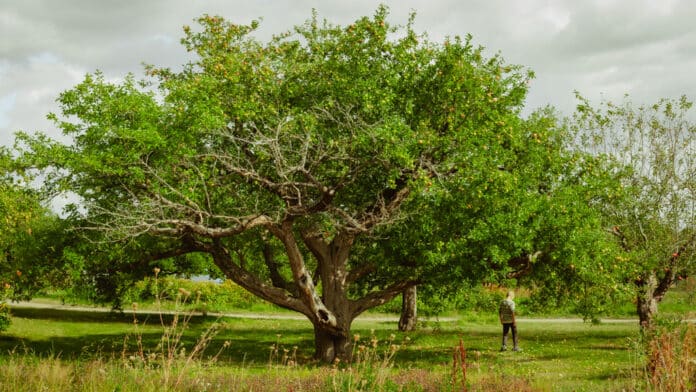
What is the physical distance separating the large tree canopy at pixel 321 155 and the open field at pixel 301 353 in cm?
309

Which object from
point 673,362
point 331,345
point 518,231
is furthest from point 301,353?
point 673,362

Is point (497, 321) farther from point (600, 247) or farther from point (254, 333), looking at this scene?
point (600, 247)

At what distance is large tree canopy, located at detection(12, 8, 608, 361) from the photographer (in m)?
17.1

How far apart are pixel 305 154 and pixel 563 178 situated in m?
9.80

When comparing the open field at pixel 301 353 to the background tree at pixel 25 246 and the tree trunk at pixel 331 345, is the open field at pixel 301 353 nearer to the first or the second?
the tree trunk at pixel 331 345

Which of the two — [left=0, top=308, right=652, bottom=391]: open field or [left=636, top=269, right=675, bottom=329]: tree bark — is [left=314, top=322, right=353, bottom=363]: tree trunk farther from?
[left=636, top=269, right=675, bottom=329]: tree bark

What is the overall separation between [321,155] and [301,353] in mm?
9175

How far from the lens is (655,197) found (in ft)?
85.1

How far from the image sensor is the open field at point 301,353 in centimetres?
1082

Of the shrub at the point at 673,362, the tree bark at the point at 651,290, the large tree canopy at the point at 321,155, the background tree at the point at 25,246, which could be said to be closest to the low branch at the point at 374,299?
the large tree canopy at the point at 321,155

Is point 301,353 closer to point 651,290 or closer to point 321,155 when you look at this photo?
point 321,155

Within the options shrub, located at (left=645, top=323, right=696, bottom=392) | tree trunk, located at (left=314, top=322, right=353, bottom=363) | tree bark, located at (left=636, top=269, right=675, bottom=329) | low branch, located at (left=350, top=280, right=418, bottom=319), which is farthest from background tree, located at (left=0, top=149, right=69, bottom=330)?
tree bark, located at (left=636, top=269, right=675, bottom=329)

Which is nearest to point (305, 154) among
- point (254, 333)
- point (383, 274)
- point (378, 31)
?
point (378, 31)

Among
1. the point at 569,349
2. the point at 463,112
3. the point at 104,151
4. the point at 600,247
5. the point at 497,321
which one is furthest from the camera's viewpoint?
the point at 497,321
